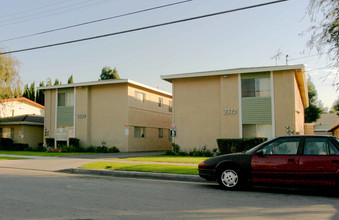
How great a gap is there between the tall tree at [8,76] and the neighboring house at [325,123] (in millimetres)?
44168

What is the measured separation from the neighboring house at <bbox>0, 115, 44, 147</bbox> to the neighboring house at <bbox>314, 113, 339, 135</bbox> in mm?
41382

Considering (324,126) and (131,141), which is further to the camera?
(324,126)

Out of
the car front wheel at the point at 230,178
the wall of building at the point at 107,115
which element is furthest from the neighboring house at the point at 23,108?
the car front wheel at the point at 230,178

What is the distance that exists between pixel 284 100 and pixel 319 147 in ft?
46.2

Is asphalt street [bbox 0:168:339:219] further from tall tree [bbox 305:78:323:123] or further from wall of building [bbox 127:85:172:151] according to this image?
tall tree [bbox 305:78:323:123]

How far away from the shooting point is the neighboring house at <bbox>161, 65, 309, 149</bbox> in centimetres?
2173

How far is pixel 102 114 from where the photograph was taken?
2903cm

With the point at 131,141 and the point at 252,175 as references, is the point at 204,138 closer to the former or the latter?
the point at 131,141

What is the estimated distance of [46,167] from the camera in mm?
14891

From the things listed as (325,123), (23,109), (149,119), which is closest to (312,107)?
(325,123)

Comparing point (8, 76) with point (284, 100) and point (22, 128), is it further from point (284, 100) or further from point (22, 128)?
point (284, 100)

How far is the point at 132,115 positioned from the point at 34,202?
21992mm

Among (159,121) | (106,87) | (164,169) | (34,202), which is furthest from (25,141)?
(34,202)

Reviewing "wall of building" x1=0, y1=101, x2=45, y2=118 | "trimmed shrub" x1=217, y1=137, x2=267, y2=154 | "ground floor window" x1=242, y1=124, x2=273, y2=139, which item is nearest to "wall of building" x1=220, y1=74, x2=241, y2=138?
"ground floor window" x1=242, y1=124, x2=273, y2=139
